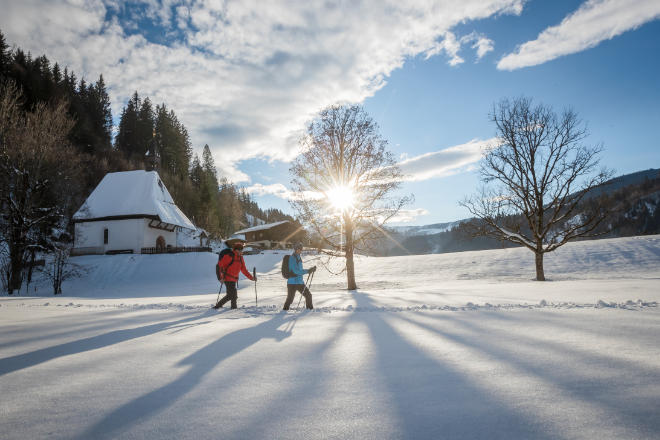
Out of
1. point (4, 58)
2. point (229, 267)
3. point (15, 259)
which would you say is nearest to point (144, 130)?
point (4, 58)

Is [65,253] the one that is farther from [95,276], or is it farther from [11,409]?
[11,409]

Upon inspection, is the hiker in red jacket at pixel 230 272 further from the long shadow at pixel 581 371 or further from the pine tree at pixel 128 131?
the pine tree at pixel 128 131

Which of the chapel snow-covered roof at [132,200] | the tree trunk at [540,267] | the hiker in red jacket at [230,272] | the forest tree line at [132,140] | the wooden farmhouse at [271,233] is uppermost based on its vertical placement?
the forest tree line at [132,140]

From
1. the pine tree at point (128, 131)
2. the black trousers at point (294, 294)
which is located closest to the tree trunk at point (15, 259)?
the black trousers at point (294, 294)

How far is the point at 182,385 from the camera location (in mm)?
3205

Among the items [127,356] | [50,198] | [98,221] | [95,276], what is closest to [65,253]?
[95,276]

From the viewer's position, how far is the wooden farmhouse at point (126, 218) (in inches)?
1303

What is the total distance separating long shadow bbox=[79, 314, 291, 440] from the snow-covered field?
0.06 feet

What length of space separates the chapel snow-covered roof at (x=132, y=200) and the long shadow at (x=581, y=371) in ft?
118

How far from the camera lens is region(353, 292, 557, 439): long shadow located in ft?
7.32

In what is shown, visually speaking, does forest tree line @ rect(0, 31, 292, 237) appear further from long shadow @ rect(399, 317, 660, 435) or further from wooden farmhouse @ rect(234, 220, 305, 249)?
long shadow @ rect(399, 317, 660, 435)

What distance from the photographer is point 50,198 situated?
2642 cm

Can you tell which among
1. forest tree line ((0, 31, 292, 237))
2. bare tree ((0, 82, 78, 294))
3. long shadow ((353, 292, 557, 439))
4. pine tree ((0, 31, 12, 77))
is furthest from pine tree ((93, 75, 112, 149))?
long shadow ((353, 292, 557, 439))

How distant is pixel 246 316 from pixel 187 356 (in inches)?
140
